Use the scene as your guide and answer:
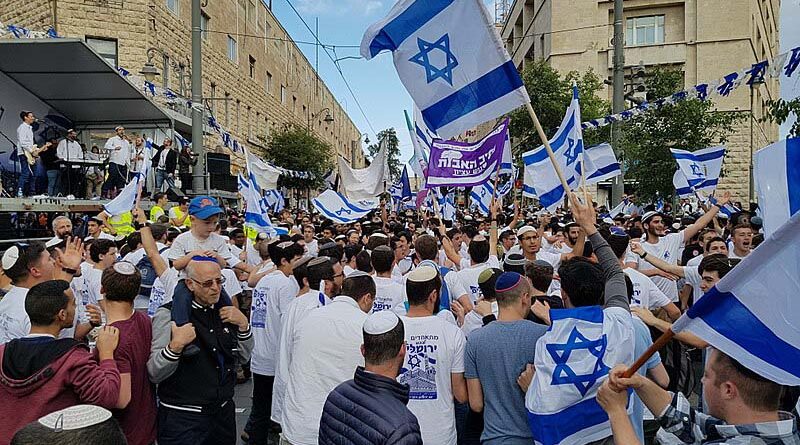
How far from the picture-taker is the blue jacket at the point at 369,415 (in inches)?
102

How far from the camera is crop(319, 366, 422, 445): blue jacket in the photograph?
2.58 metres

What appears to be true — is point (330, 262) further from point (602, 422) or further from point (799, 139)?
point (799, 139)

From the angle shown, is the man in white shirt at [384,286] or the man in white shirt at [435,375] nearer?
the man in white shirt at [435,375]

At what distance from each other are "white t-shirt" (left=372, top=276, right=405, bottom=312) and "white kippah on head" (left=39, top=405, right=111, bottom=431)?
362cm

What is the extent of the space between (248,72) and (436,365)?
3422cm

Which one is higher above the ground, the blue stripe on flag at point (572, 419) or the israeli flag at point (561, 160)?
the israeli flag at point (561, 160)

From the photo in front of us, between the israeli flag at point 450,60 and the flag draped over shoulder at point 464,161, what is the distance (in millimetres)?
4693

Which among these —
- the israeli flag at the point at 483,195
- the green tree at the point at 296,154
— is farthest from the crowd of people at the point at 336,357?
the green tree at the point at 296,154

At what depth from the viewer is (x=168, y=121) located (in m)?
18.2

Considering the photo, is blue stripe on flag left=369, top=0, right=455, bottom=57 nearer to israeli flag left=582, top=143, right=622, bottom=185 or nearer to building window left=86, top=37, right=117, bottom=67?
israeli flag left=582, top=143, right=622, bottom=185

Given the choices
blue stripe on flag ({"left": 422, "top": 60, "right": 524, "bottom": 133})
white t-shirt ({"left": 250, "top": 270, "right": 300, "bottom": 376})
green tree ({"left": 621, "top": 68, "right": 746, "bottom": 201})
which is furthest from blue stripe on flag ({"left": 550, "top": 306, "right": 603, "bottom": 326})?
green tree ({"left": 621, "top": 68, "right": 746, "bottom": 201})

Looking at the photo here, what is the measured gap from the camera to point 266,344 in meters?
5.70

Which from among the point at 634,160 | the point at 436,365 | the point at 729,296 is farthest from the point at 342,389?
the point at 634,160

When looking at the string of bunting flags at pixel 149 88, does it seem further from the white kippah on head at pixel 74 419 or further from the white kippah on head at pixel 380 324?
the white kippah on head at pixel 74 419
